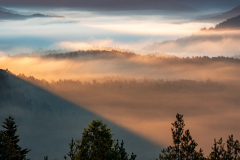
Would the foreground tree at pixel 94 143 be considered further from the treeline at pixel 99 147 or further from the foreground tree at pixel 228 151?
the foreground tree at pixel 228 151

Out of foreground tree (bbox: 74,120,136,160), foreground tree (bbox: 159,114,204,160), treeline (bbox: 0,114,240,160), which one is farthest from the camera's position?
foreground tree (bbox: 159,114,204,160)

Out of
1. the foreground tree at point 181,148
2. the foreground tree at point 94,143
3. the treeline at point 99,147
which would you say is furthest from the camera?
the foreground tree at point 181,148

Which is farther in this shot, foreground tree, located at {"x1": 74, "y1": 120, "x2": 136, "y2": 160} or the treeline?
foreground tree, located at {"x1": 74, "y1": 120, "x2": 136, "y2": 160}

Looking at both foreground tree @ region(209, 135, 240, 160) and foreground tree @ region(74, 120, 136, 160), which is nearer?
foreground tree @ region(74, 120, 136, 160)

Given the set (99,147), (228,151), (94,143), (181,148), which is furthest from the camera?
(228,151)

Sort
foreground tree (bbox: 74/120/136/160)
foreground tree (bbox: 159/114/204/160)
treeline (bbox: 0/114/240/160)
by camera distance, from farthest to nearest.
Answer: foreground tree (bbox: 159/114/204/160), foreground tree (bbox: 74/120/136/160), treeline (bbox: 0/114/240/160)

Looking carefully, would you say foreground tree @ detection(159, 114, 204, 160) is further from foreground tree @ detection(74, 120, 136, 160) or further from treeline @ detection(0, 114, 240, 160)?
foreground tree @ detection(74, 120, 136, 160)

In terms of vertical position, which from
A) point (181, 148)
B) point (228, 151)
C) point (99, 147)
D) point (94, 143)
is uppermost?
point (228, 151)

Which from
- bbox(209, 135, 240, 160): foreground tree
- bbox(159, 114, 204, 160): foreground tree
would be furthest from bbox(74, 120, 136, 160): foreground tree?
bbox(209, 135, 240, 160): foreground tree

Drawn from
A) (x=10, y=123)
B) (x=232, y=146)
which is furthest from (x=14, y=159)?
(x=232, y=146)

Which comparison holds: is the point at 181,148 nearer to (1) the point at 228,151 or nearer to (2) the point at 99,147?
(1) the point at 228,151

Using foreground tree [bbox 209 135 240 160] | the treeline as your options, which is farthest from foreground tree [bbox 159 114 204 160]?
foreground tree [bbox 209 135 240 160]

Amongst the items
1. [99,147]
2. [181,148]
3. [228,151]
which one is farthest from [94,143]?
[228,151]

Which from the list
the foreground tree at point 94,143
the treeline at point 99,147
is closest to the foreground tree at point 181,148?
the treeline at point 99,147
